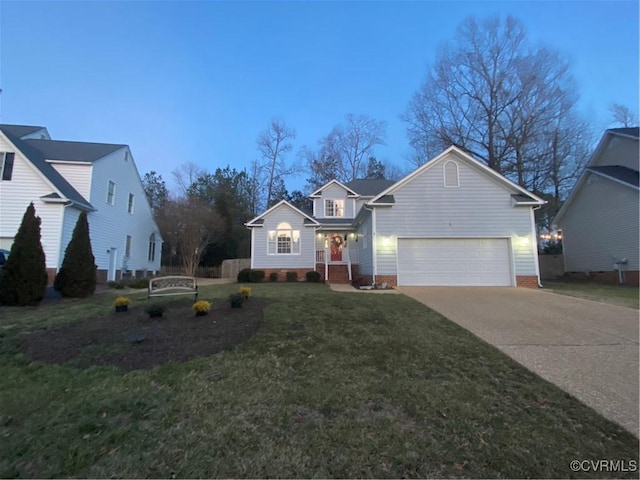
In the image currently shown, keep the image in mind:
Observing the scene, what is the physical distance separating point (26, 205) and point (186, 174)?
19985mm

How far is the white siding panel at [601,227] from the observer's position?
1631 centimetres

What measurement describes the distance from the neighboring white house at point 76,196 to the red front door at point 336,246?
43.2 ft

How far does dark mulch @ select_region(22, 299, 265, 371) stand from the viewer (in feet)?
14.8

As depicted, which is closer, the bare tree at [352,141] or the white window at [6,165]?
the white window at [6,165]

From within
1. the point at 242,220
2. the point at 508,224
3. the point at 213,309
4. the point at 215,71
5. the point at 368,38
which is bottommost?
the point at 213,309

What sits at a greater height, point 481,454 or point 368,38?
point 368,38

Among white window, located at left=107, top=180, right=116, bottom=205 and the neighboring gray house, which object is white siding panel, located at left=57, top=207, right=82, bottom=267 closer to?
white window, located at left=107, top=180, right=116, bottom=205

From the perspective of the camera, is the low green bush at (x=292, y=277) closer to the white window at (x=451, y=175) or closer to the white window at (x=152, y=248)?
the white window at (x=451, y=175)

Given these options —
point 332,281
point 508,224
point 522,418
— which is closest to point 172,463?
point 522,418

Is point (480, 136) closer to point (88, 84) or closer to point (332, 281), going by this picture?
point (332, 281)

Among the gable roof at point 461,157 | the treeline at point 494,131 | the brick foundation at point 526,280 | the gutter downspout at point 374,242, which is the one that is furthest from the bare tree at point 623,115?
the gutter downspout at point 374,242

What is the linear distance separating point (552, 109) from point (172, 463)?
96.8ft

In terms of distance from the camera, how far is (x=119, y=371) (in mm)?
4031

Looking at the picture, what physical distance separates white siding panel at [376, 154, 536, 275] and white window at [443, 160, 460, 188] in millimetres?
188
